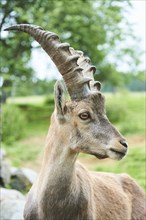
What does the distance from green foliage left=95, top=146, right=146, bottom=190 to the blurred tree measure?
302 inches

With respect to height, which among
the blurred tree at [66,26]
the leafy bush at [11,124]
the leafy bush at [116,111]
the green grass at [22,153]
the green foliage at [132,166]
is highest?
the blurred tree at [66,26]

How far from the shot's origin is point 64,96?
456cm

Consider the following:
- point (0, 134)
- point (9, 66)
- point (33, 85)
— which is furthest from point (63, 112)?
point (33, 85)

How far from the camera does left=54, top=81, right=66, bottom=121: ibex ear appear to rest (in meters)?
4.54

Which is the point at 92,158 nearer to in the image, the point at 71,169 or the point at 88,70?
the point at 88,70

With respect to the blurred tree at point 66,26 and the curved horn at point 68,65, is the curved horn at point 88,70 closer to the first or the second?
the curved horn at point 68,65

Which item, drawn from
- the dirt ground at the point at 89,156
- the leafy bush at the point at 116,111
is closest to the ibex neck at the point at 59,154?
the dirt ground at the point at 89,156

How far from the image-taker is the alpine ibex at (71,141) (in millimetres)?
4449

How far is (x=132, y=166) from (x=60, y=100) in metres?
9.15

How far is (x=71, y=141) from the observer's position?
4500 mm

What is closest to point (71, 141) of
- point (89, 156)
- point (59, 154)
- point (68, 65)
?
point (59, 154)

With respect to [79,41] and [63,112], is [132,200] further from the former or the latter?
[79,41]

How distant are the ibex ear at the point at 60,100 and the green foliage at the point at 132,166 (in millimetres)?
7513

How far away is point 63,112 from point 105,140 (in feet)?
1.79
